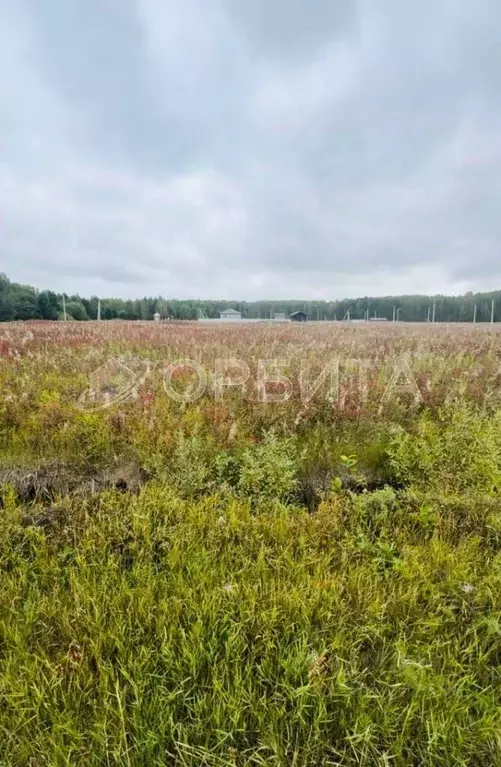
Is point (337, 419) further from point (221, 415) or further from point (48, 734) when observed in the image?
point (48, 734)

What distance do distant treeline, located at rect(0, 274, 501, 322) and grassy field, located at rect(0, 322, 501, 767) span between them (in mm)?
41126

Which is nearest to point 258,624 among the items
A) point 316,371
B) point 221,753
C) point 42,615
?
point 221,753

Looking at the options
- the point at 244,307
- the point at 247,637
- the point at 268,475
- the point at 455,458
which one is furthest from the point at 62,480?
the point at 244,307

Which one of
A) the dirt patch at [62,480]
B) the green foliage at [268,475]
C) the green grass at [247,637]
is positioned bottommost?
the green grass at [247,637]

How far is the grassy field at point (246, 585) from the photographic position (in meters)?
1.39

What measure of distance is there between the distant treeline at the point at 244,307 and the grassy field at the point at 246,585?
41126 mm

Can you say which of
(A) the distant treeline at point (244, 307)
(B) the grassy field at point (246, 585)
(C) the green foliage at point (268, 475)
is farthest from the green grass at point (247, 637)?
(A) the distant treeline at point (244, 307)

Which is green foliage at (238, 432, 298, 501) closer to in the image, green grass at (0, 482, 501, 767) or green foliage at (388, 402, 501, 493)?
green grass at (0, 482, 501, 767)

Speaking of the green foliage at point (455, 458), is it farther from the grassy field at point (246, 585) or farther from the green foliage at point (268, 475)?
the green foliage at point (268, 475)

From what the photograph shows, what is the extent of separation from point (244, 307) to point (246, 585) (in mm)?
102825

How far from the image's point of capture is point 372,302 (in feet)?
268

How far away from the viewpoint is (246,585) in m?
2.00

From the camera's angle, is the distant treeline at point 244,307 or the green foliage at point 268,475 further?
the distant treeline at point 244,307

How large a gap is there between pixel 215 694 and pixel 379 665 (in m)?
0.76
